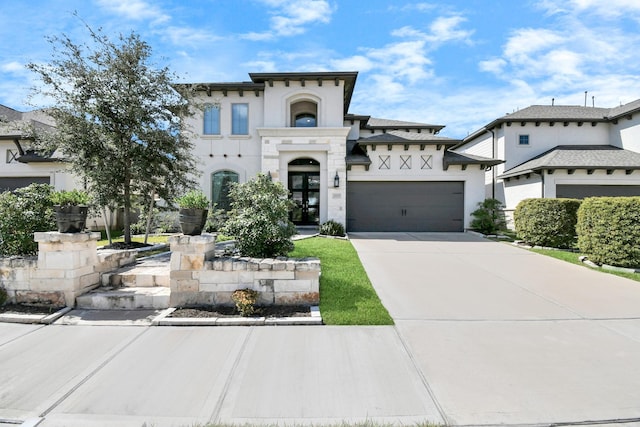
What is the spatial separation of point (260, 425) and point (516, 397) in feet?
7.38

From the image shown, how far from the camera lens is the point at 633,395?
8.69 feet

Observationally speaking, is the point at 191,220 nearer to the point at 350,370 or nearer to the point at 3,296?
the point at 350,370

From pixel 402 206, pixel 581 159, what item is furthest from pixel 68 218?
pixel 581 159

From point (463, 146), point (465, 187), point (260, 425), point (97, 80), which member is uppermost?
point (463, 146)

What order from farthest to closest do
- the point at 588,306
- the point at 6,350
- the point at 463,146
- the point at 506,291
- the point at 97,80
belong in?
the point at 463,146, the point at 97,80, the point at 506,291, the point at 588,306, the point at 6,350

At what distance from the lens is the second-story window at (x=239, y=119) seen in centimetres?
1398

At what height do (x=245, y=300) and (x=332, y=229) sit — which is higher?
(x=332, y=229)

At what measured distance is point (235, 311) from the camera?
4539mm

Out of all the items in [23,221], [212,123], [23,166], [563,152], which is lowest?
[23,221]

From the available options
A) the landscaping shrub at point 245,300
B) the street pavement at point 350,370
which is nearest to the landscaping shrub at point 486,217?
the street pavement at point 350,370

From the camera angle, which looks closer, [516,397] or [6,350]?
[516,397]

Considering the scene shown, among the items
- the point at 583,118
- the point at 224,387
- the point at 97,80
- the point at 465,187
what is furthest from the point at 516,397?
the point at 583,118

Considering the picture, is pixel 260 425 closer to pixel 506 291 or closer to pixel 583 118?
pixel 506 291

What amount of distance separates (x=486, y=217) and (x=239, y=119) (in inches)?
489
